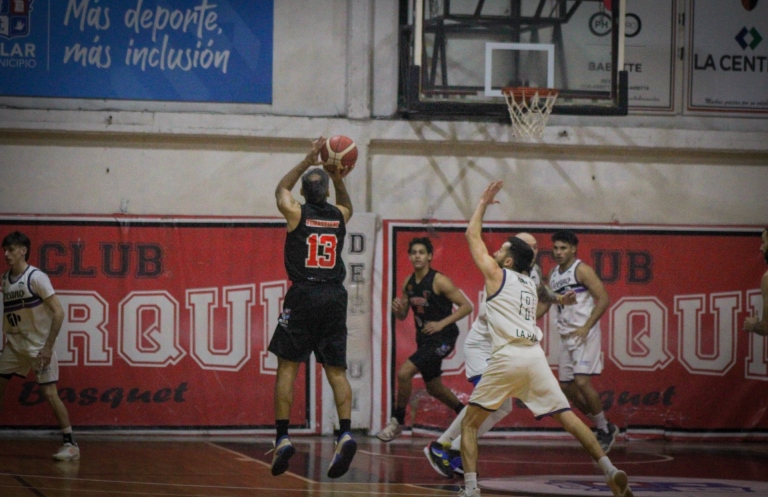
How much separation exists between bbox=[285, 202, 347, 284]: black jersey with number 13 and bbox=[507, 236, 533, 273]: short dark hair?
131 cm

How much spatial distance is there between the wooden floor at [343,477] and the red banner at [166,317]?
413 mm

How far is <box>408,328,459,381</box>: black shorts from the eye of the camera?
1010 cm

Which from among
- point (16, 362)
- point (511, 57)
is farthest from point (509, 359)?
point (511, 57)

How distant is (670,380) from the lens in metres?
11.9

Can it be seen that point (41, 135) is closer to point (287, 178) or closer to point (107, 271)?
point (107, 271)

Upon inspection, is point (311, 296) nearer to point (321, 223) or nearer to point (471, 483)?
point (321, 223)

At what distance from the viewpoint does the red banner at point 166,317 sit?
36.7 feet

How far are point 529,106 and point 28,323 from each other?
5.71 metres

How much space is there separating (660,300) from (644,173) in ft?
5.07

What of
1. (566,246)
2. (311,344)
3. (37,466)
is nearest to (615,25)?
(566,246)

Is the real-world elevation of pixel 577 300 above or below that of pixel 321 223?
below

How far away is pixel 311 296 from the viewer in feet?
24.5

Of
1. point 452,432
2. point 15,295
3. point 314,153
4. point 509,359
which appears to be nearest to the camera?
point 509,359

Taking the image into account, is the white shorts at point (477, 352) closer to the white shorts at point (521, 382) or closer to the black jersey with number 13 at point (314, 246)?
the white shorts at point (521, 382)
